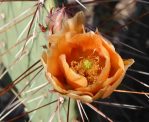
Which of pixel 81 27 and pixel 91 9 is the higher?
pixel 81 27

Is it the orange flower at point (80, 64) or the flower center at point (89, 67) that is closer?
the orange flower at point (80, 64)

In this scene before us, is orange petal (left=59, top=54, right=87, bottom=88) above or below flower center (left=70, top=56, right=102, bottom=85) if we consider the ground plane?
above

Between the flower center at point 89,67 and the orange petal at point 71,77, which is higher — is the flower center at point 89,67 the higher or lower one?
the lower one

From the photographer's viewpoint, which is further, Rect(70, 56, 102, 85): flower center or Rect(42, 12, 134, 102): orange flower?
Rect(70, 56, 102, 85): flower center

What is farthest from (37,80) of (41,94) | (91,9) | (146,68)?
(91,9)

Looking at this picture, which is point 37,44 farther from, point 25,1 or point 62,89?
point 62,89

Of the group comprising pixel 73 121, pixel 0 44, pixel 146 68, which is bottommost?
pixel 146 68
